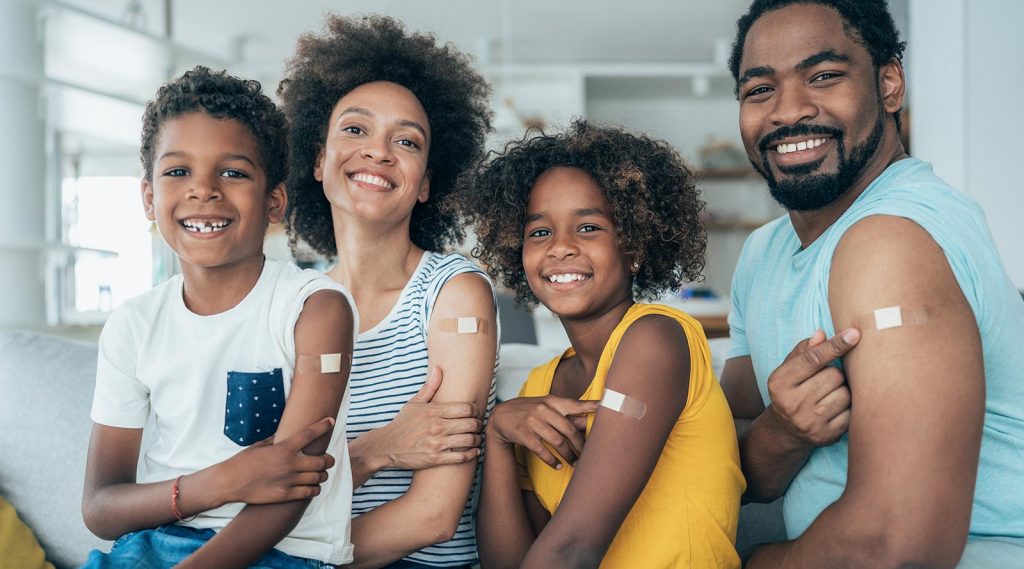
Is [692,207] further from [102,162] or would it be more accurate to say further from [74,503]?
[102,162]

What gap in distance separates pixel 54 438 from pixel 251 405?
2.65 feet

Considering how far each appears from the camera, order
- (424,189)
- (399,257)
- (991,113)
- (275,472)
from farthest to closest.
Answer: (991,113)
(424,189)
(399,257)
(275,472)

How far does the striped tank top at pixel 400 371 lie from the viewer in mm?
1558

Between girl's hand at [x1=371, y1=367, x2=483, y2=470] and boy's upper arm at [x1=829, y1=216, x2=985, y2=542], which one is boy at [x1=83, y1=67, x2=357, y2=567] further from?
boy's upper arm at [x1=829, y1=216, x2=985, y2=542]

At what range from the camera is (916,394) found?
105cm

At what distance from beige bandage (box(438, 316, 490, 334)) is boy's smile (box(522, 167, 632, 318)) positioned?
0.39 feet

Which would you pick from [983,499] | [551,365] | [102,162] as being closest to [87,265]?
[102,162]

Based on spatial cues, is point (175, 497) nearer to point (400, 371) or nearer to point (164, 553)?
point (164, 553)

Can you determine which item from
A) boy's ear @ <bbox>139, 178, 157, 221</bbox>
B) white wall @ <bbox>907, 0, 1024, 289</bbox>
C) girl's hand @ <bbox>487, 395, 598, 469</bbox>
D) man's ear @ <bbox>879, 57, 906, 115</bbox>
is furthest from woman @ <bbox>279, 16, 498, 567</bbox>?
white wall @ <bbox>907, 0, 1024, 289</bbox>

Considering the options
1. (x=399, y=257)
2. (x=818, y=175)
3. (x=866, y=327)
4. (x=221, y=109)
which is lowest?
(x=866, y=327)

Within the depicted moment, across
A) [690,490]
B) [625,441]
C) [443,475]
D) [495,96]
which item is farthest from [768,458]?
[495,96]

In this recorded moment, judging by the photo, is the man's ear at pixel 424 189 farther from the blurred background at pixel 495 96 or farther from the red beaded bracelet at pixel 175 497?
the red beaded bracelet at pixel 175 497

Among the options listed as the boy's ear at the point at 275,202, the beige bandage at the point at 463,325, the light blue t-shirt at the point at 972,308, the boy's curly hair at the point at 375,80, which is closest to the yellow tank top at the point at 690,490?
the light blue t-shirt at the point at 972,308

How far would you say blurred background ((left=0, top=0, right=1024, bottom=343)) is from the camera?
307 centimetres
